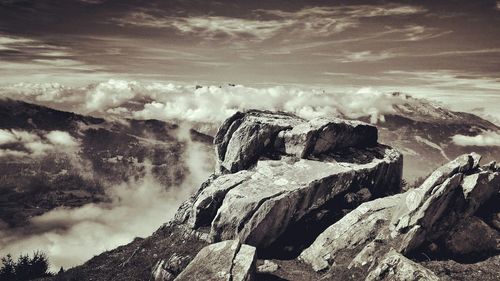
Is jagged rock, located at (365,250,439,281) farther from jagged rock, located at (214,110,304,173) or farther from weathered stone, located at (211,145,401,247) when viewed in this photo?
jagged rock, located at (214,110,304,173)

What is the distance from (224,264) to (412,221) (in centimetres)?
2001

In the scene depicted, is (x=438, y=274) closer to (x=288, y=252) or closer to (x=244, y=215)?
(x=288, y=252)

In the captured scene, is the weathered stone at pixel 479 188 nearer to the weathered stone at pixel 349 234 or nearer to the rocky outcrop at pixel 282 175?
the weathered stone at pixel 349 234

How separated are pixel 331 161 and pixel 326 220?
946cm

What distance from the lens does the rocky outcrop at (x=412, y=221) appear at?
38.5 meters

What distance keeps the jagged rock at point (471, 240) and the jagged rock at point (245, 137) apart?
89.3 ft

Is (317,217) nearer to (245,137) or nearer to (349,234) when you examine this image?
(349,234)

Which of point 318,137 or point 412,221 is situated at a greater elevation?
point 318,137

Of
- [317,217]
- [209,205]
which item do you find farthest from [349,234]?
[209,205]

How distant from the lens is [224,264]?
1441 inches

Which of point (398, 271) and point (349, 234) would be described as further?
point (349, 234)

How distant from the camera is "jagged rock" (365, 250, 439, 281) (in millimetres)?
32062

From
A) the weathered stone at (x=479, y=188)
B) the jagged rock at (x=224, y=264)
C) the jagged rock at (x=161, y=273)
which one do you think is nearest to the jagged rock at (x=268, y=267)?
the jagged rock at (x=224, y=264)

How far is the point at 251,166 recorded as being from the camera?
56.0 meters
